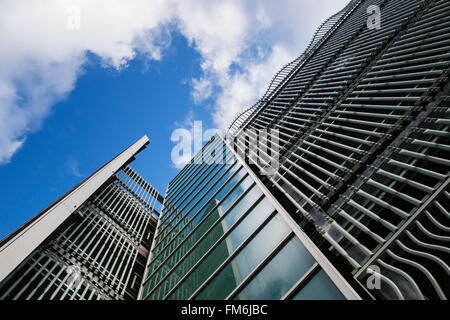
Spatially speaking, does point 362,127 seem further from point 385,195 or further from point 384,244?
point 384,244

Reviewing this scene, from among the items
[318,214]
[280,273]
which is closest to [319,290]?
[280,273]

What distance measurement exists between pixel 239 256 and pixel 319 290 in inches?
87.6

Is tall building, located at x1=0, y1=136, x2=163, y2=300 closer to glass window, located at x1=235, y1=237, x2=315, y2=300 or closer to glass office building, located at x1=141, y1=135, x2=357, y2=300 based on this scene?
glass office building, located at x1=141, y1=135, x2=357, y2=300

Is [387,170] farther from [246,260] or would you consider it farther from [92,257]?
[92,257]

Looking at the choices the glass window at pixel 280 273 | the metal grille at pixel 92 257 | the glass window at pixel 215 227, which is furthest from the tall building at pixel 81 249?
the glass window at pixel 280 273

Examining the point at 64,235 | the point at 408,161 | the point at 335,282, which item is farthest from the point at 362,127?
the point at 64,235

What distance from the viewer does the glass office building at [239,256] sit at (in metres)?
4.27

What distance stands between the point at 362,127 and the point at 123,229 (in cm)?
1273

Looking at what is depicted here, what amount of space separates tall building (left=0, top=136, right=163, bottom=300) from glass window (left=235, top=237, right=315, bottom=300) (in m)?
7.10

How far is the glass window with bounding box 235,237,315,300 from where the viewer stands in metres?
4.37

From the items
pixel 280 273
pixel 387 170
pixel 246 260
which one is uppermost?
pixel 246 260

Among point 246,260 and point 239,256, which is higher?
point 239,256

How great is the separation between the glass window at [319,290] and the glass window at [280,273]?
0.22 meters

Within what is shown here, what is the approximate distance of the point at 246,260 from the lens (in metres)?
5.53
